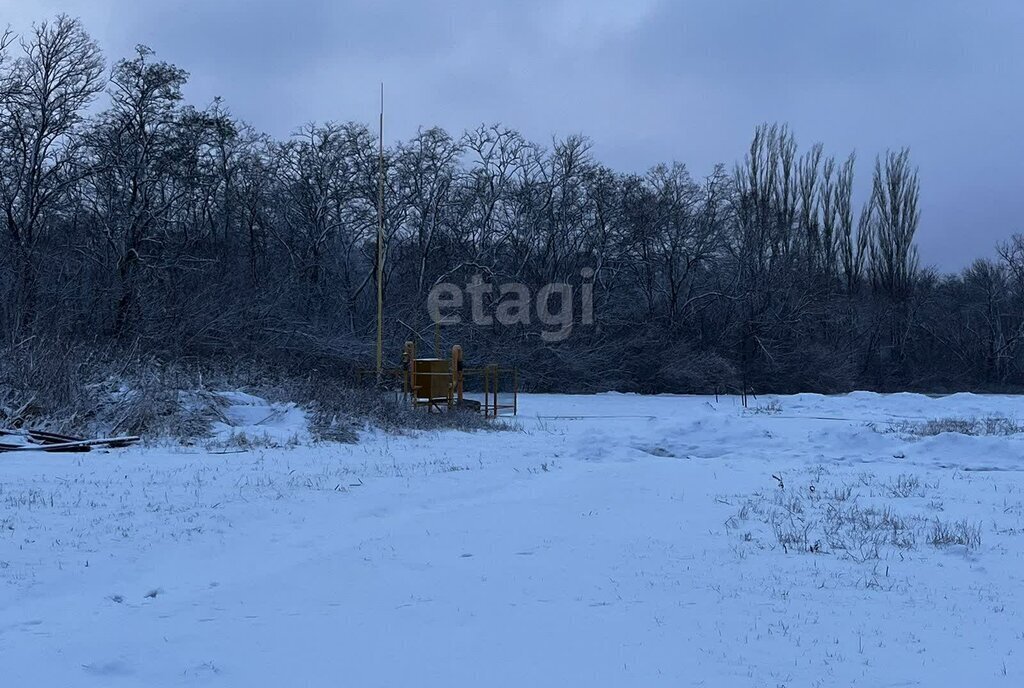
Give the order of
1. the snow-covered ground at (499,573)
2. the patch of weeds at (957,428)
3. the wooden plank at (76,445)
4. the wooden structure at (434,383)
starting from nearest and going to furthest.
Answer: the snow-covered ground at (499,573), the wooden plank at (76,445), the patch of weeds at (957,428), the wooden structure at (434,383)

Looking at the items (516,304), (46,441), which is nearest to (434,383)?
(46,441)

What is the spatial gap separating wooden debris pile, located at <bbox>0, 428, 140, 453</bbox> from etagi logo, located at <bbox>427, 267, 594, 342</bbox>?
25290 millimetres

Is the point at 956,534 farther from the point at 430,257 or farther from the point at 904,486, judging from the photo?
the point at 430,257

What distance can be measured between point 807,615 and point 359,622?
8.94ft

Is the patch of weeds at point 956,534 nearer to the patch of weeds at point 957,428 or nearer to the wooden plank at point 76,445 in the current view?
the patch of weeds at point 957,428

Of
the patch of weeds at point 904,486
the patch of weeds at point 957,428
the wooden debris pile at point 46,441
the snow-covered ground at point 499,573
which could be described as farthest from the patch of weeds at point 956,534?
the wooden debris pile at point 46,441

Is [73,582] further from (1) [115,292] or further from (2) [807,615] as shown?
(1) [115,292]

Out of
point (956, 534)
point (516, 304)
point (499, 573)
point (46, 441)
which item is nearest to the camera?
point (499, 573)

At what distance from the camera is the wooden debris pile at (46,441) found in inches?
494

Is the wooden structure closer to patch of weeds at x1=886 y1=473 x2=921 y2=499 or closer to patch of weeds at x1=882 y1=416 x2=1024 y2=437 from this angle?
patch of weeds at x1=882 y1=416 x2=1024 y2=437

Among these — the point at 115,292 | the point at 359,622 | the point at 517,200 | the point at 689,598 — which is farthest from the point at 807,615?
the point at 517,200

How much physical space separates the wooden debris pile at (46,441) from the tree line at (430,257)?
12.1 meters

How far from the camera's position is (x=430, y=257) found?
4362 centimetres

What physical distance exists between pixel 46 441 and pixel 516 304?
2884 centimetres
